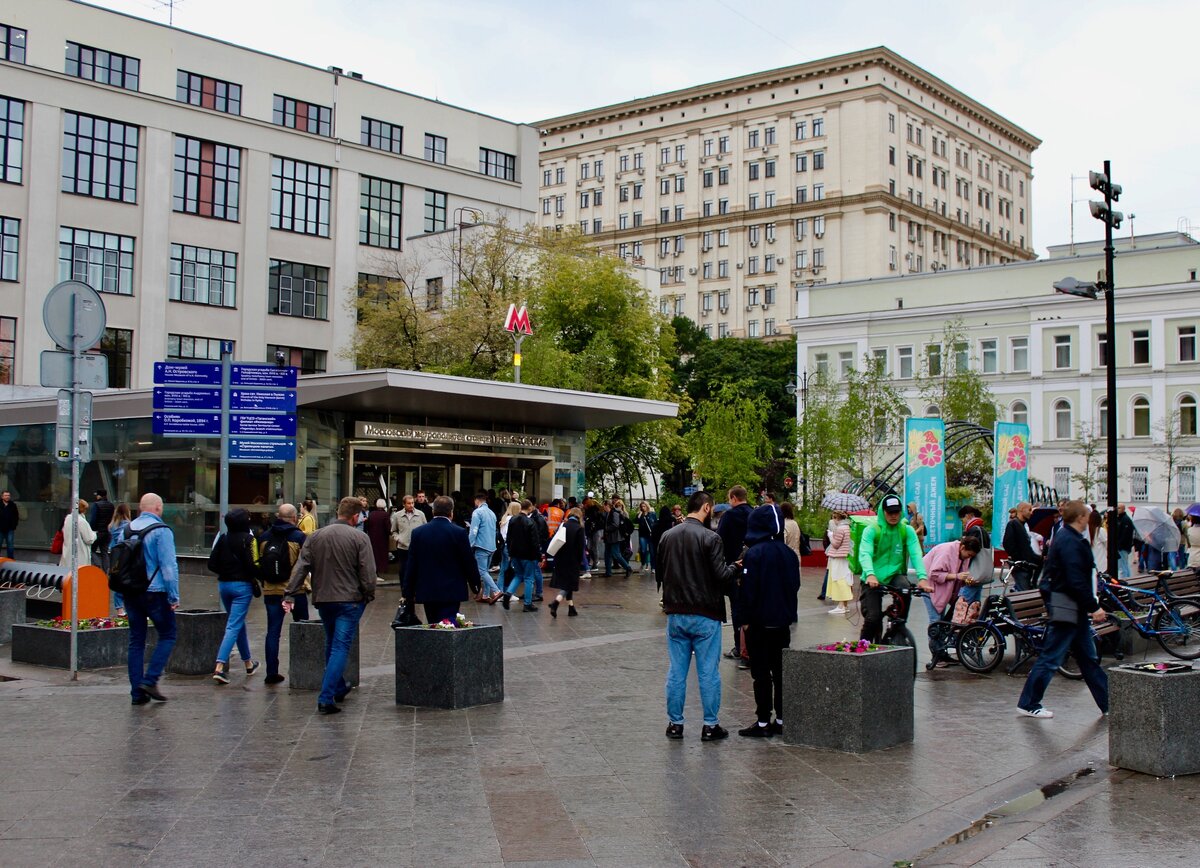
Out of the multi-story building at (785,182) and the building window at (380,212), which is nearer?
the building window at (380,212)

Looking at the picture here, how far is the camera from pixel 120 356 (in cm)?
4825

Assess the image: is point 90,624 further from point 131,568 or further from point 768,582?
point 768,582

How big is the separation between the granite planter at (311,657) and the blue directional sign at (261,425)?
4.81 meters

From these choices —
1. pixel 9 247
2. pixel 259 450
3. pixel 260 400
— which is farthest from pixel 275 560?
pixel 9 247

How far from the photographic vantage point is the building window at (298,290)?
5275 centimetres

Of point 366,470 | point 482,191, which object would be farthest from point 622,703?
point 482,191

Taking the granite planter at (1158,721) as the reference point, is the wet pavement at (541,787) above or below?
below

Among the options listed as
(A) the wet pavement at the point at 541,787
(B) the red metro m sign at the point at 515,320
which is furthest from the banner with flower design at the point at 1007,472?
(A) the wet pavement at the point at 541,787

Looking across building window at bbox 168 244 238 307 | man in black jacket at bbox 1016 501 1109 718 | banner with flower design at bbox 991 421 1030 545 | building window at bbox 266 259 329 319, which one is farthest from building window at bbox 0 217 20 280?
man in black jacket at bbox 1016 501 1109 718

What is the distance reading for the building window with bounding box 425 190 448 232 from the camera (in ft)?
192

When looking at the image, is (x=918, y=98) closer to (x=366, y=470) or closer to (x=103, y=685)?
(x=366, y=470)

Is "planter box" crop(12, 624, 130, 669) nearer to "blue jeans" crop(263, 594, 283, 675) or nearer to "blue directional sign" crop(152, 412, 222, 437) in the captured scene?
"blue jeans" crop(263, 594, 283, 675)

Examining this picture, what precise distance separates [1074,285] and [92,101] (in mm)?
40072

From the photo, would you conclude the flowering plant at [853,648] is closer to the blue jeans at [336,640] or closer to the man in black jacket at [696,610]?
the man in black jacket at [696,610]
